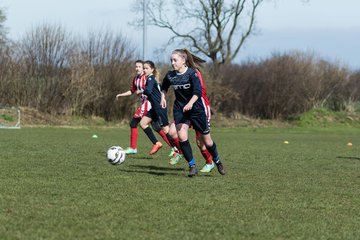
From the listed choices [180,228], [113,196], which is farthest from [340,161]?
[180,228]

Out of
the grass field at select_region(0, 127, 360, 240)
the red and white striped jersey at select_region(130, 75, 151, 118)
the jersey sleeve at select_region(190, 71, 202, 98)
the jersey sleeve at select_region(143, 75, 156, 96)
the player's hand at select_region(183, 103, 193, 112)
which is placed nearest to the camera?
the grass field at select_region(0, 127, 360, 240)

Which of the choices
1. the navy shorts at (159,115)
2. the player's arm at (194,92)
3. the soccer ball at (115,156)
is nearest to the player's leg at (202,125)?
the player's arm at (194,92)

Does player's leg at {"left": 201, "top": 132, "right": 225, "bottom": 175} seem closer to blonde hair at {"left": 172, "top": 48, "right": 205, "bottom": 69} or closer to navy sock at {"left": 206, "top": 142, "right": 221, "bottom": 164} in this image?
navy sock at {"left": 206, "top": 142, "right": 221, "bottom": 164}

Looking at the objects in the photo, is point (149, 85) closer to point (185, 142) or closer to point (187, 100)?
point (187, 100)

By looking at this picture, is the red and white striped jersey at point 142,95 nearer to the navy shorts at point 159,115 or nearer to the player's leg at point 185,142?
the navy shorts at point 159,115

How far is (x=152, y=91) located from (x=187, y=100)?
301cm

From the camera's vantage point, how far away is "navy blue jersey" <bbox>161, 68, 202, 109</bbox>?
8.08 m

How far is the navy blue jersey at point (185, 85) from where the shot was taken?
8.08 m

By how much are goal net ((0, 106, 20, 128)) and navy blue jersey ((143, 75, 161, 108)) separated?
49.5 ft

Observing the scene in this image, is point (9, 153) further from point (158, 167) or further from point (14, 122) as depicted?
point (14, 122)

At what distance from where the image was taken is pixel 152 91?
443 inches

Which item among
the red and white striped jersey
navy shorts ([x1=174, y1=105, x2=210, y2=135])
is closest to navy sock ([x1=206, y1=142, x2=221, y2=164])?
navy shorts ([x1=174, y1=105, x2=210, y2=135])

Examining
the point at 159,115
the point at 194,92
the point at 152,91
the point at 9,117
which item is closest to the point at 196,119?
the point at 194,92

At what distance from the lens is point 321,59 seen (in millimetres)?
39938
